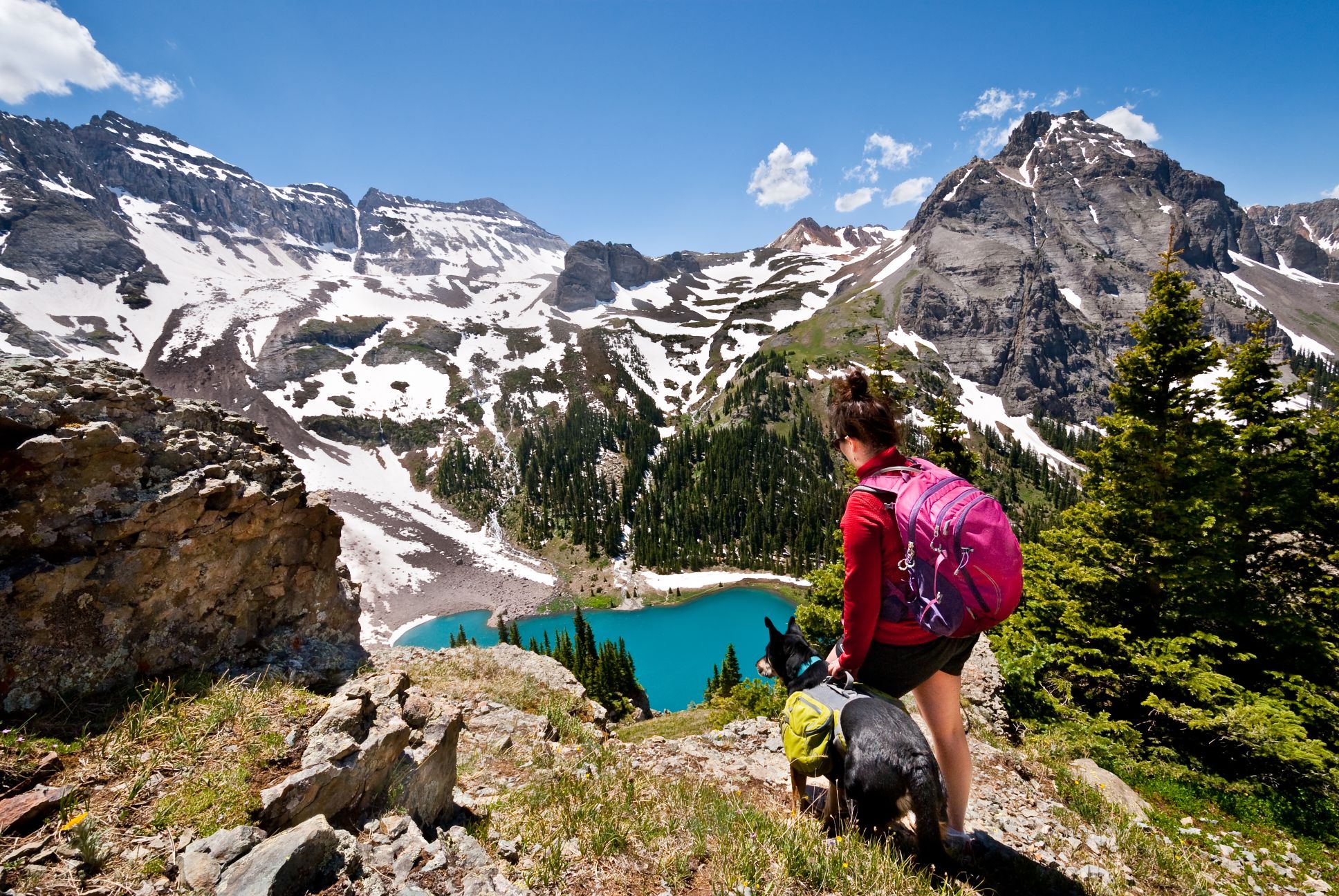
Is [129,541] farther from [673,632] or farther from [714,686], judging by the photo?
[673,632]

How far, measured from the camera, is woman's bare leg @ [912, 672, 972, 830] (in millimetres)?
3877

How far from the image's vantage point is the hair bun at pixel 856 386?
4.12 meters

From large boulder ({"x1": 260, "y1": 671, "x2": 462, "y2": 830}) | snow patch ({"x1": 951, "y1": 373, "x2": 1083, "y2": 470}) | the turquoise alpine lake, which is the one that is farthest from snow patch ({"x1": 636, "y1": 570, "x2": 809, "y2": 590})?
snow patch ({"x1": 951, "y1": 373, "x2": 1083, "y2": 470})

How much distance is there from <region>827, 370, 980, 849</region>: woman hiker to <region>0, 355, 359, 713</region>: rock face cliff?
21.1 ft

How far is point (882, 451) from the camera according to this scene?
13.0 feet

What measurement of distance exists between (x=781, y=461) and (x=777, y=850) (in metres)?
113

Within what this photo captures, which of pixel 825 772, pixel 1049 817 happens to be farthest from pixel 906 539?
pixel 1049 817

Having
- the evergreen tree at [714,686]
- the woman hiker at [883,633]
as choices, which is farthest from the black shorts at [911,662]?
the evergreen tree at [714,686]

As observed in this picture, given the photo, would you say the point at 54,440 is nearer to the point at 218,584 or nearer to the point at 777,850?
the point at 218,584

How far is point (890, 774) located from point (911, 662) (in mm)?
752

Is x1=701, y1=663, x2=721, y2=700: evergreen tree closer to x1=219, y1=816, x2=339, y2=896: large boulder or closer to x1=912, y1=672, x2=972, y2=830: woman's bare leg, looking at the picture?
x1=912, y1=672, x2=972, y2=830: woman's bare leg

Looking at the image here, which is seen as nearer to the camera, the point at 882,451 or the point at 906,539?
the point at 906,539

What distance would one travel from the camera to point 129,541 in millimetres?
5332

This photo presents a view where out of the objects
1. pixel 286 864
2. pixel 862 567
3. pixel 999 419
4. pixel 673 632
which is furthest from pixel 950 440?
pixel 999 419
